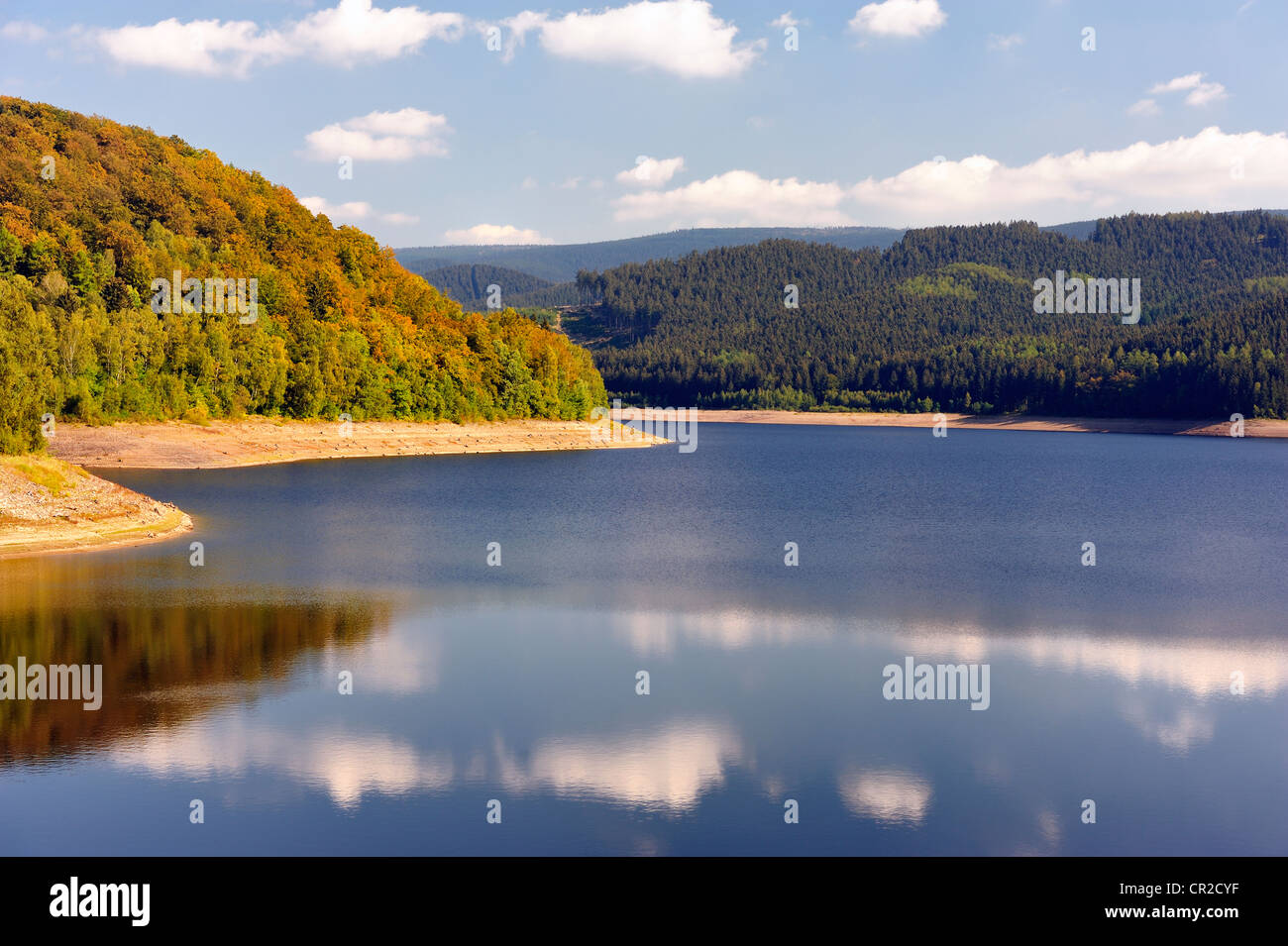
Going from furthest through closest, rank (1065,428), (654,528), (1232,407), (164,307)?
(1065,428), (1232,407), (164,307), (654,528)

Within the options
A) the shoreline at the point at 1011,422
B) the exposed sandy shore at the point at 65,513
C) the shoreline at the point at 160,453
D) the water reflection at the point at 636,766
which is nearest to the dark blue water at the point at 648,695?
the water reflection at the point at 636,766

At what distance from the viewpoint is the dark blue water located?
1346 cm

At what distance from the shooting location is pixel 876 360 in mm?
183750

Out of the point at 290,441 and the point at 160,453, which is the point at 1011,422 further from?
the point at 160,453

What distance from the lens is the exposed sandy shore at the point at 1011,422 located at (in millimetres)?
125000

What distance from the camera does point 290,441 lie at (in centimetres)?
7231

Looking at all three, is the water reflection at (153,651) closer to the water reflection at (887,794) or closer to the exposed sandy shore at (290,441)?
the water reflection at (887,794)

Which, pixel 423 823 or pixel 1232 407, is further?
pixel 1232 407

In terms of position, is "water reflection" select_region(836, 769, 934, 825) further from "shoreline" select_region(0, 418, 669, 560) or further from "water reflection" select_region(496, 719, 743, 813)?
"shoreline" select_region(0, 418, 669, 560)

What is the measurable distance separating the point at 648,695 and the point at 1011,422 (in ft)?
474

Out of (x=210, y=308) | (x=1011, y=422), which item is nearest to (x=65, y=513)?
(x=210, y=308)
